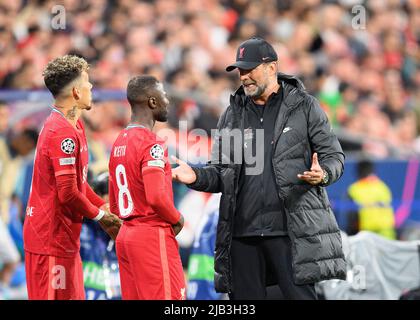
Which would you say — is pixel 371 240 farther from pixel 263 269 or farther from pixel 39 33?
pixel 39 33

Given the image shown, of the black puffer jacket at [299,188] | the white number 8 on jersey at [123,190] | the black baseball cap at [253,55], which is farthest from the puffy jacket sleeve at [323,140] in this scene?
the white number 8 on jersey at [123,190]

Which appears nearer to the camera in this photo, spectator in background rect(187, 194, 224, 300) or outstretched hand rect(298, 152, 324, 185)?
outstretched hand rect(298, 152, 324, 185)

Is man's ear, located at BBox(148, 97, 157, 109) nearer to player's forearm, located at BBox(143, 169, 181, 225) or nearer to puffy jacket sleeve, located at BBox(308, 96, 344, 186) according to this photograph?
player's forearm, located at BBox(143, 169, 181, 225)

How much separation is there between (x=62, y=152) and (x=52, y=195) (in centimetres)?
27

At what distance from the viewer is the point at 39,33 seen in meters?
13.6

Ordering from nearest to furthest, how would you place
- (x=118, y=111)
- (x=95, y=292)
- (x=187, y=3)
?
(x=95, y=292), (x=118, y=111), (x=187, y=3)

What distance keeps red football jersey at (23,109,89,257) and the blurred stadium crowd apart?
498 cm

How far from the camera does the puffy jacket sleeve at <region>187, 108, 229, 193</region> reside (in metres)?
6.06

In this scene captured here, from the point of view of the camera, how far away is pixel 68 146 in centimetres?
585

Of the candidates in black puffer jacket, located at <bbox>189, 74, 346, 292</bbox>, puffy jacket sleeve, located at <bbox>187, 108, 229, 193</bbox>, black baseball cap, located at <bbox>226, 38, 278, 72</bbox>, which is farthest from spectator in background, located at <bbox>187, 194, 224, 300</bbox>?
black baseball cap, located at <bbox>226, 38, 278, 72</bbox>

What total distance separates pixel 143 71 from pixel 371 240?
5.88 m

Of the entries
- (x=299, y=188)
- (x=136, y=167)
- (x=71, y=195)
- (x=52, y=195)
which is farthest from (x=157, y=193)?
(x=299, y=188)

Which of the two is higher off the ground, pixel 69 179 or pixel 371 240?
pixel 69 179
